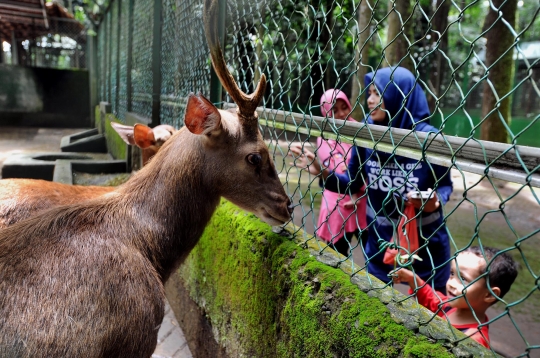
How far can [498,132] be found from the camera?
934 centimetres

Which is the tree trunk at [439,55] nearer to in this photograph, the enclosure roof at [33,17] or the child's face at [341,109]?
the child's face at [341,109]

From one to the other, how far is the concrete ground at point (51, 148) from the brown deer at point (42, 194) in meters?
1.34

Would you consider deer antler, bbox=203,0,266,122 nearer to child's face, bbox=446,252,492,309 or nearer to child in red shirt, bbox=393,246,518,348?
child in red shirt, bbox=393,246,518,348

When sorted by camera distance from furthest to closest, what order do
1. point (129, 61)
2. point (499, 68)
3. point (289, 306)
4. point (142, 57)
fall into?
point (499, 68) < point (129, 61) < point (142, 57) < point (289, 306)

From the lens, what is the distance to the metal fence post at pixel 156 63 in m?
5.84

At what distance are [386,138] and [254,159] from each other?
83 centimetres

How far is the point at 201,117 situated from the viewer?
96.2 inches

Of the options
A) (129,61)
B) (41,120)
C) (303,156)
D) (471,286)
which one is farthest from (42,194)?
(41,120)

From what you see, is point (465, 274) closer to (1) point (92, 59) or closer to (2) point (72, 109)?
(1) point (92, 59)

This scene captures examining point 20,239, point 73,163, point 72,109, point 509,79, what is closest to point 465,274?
point 20,239

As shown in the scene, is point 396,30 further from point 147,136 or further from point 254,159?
point 254,159

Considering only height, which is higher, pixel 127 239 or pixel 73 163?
pixel 127 239

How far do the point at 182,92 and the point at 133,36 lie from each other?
398 cm

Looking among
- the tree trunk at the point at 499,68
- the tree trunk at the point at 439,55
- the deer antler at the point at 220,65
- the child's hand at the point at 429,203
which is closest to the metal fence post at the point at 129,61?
the deer antler at the point at 220,65
